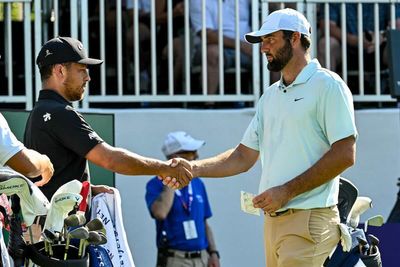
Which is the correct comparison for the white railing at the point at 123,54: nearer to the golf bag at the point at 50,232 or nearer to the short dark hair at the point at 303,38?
the short dark hair at the point at 303,38

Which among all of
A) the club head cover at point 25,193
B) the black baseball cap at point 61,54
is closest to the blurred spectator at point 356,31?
the black baseball cap at point 61,54

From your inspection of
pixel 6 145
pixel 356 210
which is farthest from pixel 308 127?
pixel 6 145

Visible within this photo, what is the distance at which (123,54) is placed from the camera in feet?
36.1

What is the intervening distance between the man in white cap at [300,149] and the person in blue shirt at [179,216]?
2255 mm

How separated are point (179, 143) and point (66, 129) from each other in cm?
257

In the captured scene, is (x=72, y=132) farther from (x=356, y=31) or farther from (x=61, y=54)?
(x=356, y=31)

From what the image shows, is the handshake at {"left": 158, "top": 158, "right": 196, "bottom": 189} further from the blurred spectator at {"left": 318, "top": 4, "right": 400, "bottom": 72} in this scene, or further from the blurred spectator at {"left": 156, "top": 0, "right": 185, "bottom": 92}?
the blurred spectator at {"left": 318, "top": 4, "right": 400, "bottom": 72}

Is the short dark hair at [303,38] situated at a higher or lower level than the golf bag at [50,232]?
higher

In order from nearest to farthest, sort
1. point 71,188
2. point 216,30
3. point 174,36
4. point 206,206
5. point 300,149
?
→ point 71,188 → point 300,149 → point 206,206 → point 216,30 → point 174,36

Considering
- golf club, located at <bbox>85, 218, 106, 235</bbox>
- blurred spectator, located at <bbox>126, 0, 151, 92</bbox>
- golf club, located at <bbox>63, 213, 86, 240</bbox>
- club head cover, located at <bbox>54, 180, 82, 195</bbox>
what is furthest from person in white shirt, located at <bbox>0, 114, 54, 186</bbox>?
blurred spectator, located at <bbox>126, 0, 151, 92</bbox>

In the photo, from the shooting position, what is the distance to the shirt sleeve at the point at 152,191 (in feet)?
31.4

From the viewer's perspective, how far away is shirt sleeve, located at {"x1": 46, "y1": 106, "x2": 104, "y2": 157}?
7.13 m

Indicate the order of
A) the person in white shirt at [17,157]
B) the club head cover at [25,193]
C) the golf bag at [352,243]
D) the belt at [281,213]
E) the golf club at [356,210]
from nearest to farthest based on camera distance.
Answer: the club head cover at [25,193], the person in white shirt at [17,157], the belt at [281,213], the golf bag at [352,243], the golf club at [356,210]

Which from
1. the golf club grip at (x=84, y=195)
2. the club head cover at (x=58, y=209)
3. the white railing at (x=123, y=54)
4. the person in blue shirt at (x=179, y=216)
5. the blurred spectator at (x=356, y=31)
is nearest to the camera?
the club head cover at (x=58, y=209)
